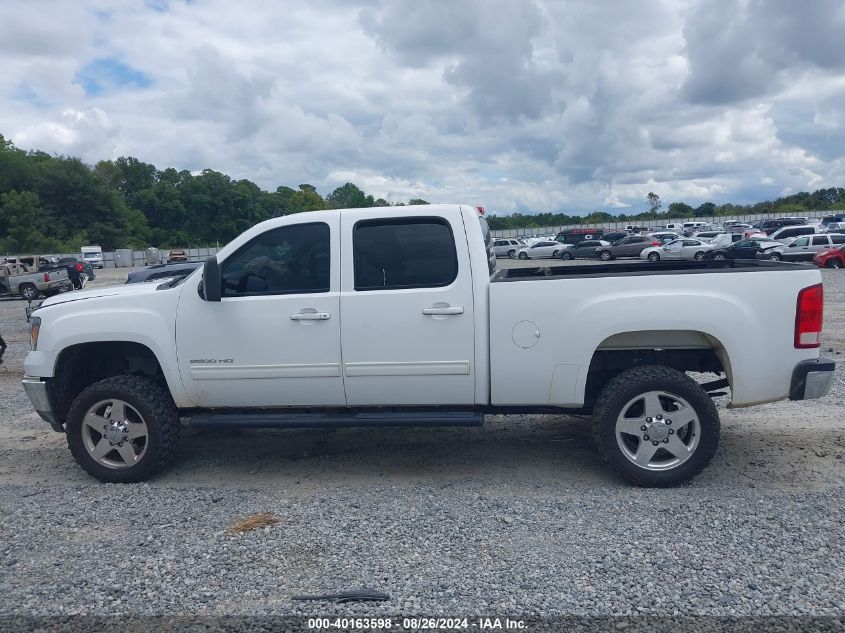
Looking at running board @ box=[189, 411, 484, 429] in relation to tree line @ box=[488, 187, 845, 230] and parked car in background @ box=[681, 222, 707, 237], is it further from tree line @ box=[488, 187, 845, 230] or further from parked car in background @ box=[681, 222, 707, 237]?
tree line @ box=[488, 187, 845, 230]

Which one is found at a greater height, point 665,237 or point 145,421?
point 665,237

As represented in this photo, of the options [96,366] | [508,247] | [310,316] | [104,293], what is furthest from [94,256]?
[310,316]

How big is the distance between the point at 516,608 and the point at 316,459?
9.05 feet

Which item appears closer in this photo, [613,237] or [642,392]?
[642,392]

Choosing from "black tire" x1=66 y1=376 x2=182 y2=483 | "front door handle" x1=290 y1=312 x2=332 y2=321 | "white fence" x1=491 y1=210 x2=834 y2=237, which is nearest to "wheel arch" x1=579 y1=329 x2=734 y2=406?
"front door handle" x1=290 y1=312 x2=332 y2=321

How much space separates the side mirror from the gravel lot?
56.7 inches

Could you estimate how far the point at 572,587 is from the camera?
3.61m

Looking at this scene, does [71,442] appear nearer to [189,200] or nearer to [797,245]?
[797,245]

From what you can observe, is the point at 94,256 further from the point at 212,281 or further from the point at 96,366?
the point at 212,281

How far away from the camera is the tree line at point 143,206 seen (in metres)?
71.9

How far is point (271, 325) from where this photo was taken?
5.06 metres

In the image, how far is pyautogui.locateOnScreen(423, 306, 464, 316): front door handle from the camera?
4.89m

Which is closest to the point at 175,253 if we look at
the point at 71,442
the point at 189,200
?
the point at 189,200

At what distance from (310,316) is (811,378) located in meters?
3.46
